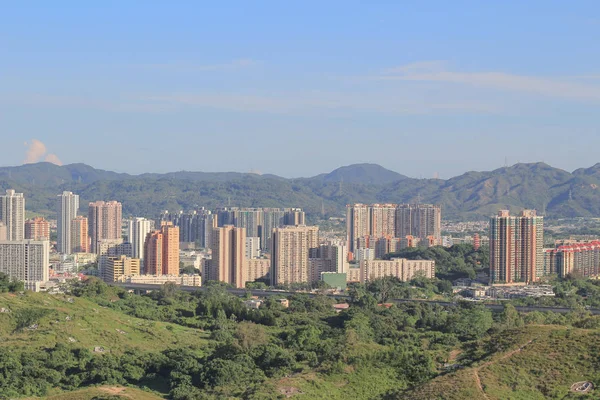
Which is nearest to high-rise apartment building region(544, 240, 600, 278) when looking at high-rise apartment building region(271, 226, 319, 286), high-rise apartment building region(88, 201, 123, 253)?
high-rise apartment building region(271, 226, 319, 286)

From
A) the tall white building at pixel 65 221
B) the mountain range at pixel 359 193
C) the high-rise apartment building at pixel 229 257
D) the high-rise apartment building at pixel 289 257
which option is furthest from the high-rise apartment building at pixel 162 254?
the mountain range at pixel 359 193

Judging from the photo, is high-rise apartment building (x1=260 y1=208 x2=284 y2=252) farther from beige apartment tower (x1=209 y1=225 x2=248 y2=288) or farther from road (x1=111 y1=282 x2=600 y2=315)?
road (x1=111 y1=282 x2=600 y2=315)

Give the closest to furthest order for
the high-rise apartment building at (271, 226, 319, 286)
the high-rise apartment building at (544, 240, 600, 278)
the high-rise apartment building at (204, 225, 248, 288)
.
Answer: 1. the high-rise apartment building at (204, 225, 248, 288)
2. the high-rise apartment building at (271, 226, 319, 286)
3. the high-rise apartment building at (544, 240, 600, 278)

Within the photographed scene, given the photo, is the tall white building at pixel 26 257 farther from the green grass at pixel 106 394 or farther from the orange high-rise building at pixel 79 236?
the green grass at pixel 106 394

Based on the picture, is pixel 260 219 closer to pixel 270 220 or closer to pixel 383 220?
pixel 270 220

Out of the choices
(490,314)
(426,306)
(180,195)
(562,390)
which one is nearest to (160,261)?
(426,306)

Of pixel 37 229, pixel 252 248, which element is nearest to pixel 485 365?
pixel 252 248

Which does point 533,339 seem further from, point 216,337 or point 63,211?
point 63,211
